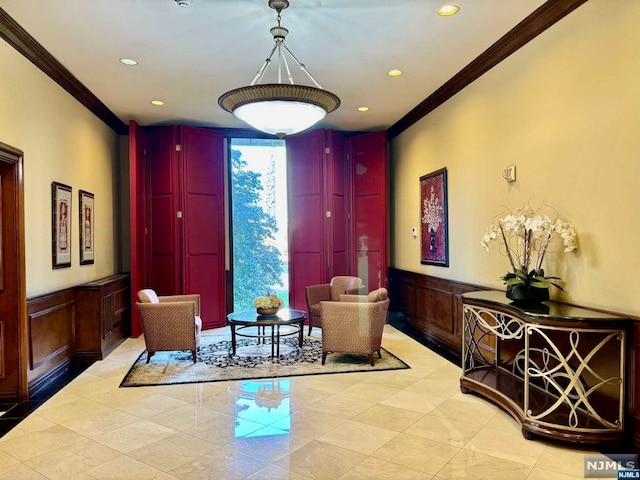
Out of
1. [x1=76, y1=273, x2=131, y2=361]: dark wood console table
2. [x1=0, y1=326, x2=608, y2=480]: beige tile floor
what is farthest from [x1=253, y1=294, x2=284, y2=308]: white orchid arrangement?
[x1=76, y1=273, x2=131, y2=361]: dark wood console table

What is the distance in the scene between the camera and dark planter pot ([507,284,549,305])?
10.7 feet

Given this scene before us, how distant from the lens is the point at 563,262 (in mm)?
3414

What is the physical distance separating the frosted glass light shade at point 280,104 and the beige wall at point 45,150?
70.1 inches

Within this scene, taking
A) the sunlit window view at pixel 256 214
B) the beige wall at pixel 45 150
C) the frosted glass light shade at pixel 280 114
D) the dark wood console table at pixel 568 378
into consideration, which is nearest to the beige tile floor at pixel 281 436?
the dark wood console table at pixel 568 378

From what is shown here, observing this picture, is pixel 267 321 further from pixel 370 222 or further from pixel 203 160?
pixel 203 160

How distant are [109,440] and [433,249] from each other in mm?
4215

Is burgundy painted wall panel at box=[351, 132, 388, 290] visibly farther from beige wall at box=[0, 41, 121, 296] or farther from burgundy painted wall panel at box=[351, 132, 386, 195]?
beige wall at box=[0, 41, 121, 296]

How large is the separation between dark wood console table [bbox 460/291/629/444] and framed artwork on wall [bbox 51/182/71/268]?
4.12 meters

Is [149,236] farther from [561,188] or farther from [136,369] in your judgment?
[561,188]

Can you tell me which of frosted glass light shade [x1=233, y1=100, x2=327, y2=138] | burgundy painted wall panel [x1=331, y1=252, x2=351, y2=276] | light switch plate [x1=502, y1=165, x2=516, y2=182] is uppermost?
frosted glass light shade [x1=233, y1=100, x2=327, y2=138]

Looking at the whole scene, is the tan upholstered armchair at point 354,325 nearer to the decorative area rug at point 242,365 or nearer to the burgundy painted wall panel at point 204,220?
the decorative area rug at point 242,365

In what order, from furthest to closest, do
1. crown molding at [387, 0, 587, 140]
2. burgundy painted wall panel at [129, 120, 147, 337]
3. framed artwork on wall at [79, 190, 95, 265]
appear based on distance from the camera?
1. burgundy painted wall panel at [129, 120, 147, 337]
2. framed artwork on wall at [79, 190, 95, 265]
3. crown molding at [387, 0, 587, 140]

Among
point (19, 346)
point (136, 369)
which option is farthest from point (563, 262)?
point (19, 346)

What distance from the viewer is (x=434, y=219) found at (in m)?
5.74
